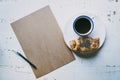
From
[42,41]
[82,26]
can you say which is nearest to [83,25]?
[82,26]

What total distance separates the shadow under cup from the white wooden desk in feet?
0.11

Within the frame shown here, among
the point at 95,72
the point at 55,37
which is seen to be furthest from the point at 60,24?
the point at 95,72

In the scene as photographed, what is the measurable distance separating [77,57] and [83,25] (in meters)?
0.09

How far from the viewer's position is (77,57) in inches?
30.6

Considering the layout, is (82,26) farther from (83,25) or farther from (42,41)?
(42,41)

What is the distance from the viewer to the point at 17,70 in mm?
793

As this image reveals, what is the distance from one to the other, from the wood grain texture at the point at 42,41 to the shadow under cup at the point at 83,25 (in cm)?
5

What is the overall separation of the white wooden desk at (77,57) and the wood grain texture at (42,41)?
0.01 metres

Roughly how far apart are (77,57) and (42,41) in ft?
0.35

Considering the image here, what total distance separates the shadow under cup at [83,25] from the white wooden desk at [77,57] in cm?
3

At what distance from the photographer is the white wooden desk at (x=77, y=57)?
2.51 feet

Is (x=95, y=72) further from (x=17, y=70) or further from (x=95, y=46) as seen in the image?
(x=17, y=70)

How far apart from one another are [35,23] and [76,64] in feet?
0.53

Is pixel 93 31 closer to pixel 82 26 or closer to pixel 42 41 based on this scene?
pixel 82 26
